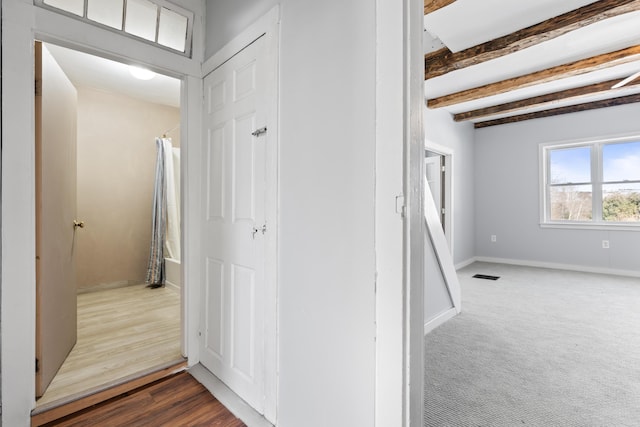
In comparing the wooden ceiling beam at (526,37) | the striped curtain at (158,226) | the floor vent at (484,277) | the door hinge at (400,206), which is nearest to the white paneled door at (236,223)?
the door hinge at (400,206)

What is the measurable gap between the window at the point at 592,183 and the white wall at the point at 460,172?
1134 mm

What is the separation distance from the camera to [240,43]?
65.0 inches

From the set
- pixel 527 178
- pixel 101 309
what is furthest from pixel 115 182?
pixel 527 178

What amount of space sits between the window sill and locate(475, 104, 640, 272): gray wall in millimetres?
52

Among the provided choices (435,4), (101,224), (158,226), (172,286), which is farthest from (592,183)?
(101,224)

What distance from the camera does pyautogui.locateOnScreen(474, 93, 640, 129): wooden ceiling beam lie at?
4.21 meters

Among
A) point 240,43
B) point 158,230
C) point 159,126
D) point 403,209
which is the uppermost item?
point 159,126

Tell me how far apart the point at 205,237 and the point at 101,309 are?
6.55ft

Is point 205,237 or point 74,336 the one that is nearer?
point 205,237

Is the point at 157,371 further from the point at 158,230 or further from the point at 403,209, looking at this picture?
the point at 158,230

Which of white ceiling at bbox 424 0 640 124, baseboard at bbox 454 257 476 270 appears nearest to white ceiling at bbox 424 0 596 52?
white ceiling at bbox 424 0 640 124

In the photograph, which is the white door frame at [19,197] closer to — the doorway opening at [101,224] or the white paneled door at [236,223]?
the doorway opening at [101,224]

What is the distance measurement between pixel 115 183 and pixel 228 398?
11.4 feet

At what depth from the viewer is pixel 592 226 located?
15.1ft
